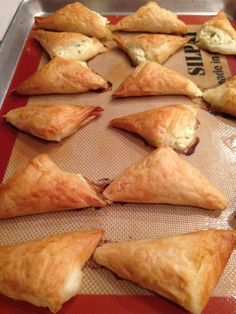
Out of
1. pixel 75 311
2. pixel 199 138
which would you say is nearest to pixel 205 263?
pixel 75 311

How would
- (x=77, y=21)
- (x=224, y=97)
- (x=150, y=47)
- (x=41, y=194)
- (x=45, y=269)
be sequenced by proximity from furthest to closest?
(x=77, y=21) → (x=150, y=47) → (x=224, y=97) → (x=41, y=194) → (x=45, y=269)

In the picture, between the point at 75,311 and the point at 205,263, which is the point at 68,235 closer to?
the point at 75,311

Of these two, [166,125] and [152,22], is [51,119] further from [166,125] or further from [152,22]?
[152,22]

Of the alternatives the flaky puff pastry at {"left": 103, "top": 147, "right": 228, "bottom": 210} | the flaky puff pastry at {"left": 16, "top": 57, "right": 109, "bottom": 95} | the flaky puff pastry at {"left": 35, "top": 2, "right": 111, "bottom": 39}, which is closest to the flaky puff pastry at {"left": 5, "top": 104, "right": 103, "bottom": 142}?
the flaky puff pastry at {"left": 16, "top": 57, "right": 109, "bottom": 95}

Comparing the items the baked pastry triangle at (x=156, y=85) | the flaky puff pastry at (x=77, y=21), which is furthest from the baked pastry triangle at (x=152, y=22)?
the baked pastry triangle at (x=156, y=85)

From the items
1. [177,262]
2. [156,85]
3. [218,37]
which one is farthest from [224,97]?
[177,262]

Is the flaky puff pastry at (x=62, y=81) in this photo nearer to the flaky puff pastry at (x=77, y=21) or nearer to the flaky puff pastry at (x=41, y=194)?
the flaky puff pastry at (x=77, y=21)
